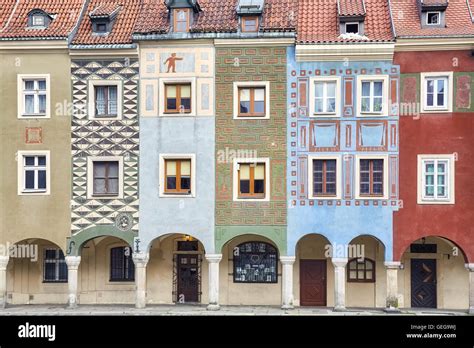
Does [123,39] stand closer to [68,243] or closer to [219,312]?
[68,243]

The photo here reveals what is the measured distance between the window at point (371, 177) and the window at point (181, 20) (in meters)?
9.03

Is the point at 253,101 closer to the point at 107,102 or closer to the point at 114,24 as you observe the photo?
the point at 107,102

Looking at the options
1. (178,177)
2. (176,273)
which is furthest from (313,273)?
(178,177)

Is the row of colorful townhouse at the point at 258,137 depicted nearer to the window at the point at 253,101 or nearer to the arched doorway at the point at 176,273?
the window at the point at 253,101

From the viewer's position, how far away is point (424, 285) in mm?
24844

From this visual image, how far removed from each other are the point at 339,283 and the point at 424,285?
13.5 ft

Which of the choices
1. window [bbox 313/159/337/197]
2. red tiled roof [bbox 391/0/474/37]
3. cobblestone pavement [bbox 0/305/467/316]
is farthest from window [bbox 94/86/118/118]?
red tiled roof [bbox 391/0/474/37]

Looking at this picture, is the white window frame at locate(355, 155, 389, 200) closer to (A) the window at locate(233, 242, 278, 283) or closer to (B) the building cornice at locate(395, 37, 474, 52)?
(B) the building cornice at locate(395, 37, 474, 52)

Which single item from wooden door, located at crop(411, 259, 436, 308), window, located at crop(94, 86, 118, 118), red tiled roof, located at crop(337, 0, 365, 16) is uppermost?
red tiled roof, located at crop(337, 0, 365, 16)

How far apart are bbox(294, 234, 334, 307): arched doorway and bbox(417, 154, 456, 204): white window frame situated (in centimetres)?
448

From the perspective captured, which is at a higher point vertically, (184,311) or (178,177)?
(178,177)

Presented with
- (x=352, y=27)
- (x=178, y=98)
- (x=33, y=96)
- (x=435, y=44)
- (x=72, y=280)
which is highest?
(x=352, y=27)

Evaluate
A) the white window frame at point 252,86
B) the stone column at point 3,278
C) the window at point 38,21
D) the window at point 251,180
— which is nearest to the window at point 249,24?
the white window frame at point 252,86

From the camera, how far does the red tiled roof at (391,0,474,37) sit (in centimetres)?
2317
